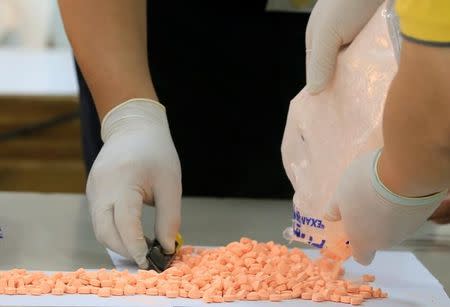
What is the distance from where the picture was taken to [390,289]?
1078mm

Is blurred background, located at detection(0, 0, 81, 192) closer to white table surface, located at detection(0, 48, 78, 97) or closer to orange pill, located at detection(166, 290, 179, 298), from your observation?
white table surface, located at detection(0, 48, 78, 97)

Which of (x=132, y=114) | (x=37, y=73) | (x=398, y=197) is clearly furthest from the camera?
(x=37, y=73)

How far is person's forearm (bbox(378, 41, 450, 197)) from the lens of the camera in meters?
0.68

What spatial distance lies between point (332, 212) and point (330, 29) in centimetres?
23

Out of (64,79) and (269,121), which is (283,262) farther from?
(64,79)

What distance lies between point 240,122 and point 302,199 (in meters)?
0.46

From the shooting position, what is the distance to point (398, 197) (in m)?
0.84

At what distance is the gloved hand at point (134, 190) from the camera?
3.62ft

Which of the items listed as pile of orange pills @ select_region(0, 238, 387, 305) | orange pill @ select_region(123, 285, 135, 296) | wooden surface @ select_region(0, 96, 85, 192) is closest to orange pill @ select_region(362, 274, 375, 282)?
pile of orange pills @ select_region(0, 238, 387, 305)

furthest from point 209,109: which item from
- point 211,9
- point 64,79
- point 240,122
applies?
point 64,79

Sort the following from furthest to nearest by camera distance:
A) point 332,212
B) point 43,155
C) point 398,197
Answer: point 43,155
point 332,212
point 398,197

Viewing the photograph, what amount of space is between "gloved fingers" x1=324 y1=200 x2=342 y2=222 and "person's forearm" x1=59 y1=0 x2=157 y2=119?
1.32ft

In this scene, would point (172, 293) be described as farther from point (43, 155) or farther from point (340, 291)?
point (43, 155)

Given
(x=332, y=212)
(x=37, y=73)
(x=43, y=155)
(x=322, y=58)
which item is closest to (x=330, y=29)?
(x=322, y=58)
